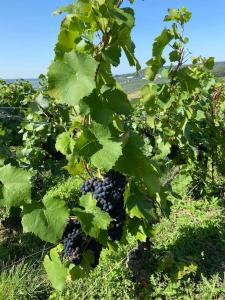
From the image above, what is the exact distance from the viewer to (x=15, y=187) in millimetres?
1662

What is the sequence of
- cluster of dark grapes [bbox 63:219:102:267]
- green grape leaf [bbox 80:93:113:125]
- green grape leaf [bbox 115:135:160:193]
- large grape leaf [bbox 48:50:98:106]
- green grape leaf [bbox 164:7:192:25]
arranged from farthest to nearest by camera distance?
green grape leaf [bbox 164:7:192:25] < cluster of dark grapes [bbox 63:219:102:267] < green grape leaf [bbox 115:135:160:193] < green grape leaf [bbox 80:93:113:125] < large grape leaf [bbox 48:50:98:106]

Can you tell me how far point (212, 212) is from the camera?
184 inches

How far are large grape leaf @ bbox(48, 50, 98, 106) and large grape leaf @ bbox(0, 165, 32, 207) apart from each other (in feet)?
1.16

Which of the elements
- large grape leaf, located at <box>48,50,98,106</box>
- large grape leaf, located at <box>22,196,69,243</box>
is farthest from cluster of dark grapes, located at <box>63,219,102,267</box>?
large grape leaf, located at <box>48,50,98,106</box>

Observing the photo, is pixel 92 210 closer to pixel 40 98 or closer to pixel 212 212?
pixel 40 98

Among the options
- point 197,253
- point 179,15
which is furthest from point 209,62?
point 197,253

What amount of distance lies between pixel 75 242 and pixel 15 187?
67 centimetres

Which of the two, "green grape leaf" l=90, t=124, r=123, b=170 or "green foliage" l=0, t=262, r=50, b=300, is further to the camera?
"green foliage" l=0, t=262, r=50, b=300

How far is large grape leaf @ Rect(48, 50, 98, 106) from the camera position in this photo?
1.58 meters

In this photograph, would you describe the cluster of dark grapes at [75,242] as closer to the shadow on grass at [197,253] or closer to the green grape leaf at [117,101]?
the green grape leaf at [117,101]

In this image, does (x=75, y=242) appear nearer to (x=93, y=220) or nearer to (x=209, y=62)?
(x=93, y=220)

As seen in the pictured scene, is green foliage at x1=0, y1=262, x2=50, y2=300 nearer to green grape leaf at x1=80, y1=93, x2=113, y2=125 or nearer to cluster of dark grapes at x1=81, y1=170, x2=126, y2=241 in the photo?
cluster of dark grapes at x1=81, y1=170, x2=126, y2=241

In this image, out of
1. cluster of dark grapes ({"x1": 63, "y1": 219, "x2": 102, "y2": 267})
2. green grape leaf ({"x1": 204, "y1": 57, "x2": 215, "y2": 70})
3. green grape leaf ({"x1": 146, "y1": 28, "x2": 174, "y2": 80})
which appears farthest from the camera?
green grape leaf ({"x1": 204, "y1": 57, "x2": 215, "y2": 70})

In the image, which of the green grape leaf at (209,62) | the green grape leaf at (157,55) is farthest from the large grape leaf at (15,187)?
the green grape leaf at (209,62)
